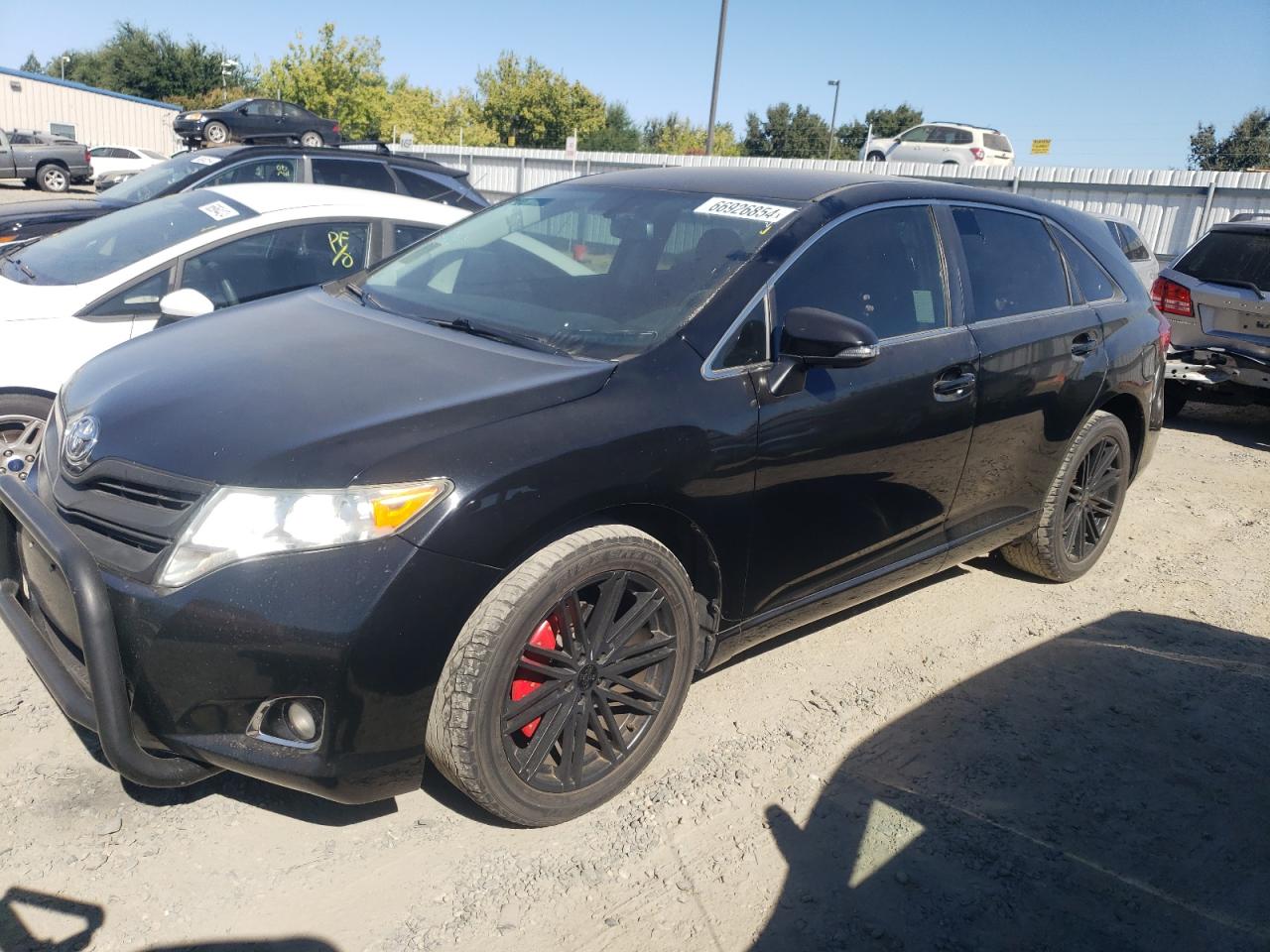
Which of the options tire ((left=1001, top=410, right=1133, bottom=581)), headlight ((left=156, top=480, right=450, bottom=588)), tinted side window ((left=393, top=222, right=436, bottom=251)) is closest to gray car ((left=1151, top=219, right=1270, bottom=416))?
tire ((left=1001, top=410, right=1133, bottom=581))

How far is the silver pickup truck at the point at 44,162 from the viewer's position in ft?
88.4

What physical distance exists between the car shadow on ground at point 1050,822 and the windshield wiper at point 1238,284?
486cm

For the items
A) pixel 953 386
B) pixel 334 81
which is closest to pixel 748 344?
pixel 953 386

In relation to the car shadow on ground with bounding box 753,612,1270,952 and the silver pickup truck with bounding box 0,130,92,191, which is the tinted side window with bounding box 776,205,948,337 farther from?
the silver pickup truck with bounding box 0,130,92,191

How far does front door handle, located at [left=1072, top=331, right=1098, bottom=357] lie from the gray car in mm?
4279

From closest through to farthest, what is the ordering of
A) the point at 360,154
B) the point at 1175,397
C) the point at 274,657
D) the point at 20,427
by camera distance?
1. the point at 274,657
2. the point at 20,427
3. the point at 1175,397
4. the point at 360,154

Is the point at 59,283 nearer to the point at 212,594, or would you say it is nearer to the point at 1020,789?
the point at 212,594

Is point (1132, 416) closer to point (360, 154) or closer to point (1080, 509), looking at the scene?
point (1080, 509)

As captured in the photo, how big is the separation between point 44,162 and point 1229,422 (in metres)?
29.2

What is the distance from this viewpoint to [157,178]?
1018 centimetres

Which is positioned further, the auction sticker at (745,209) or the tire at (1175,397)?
the tire at (1175,397)

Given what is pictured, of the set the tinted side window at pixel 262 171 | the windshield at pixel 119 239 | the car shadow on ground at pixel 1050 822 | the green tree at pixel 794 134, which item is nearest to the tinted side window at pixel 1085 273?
the car shadow on ground at pixel 1050 822

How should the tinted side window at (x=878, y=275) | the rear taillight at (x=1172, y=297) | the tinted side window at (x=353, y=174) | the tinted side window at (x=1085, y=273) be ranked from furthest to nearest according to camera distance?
the tinted side window at (x=353, y=174)
the rear taillight at (x=1172, y=297)
the tinted side window at (x=1085, y=273)
the tinted side window at (x=878, y=275)

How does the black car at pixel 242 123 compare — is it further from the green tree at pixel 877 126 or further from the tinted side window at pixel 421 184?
the green tree at pixel 877 126
